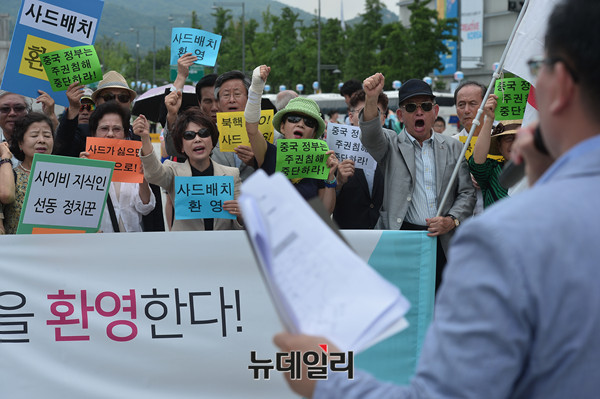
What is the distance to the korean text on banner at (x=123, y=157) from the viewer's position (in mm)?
4832

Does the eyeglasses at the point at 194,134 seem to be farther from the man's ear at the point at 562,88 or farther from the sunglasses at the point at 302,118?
the man's ear at the point at 562,88

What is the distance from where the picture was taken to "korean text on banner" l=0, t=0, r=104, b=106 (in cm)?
567

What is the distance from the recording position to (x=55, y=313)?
13.5 feet

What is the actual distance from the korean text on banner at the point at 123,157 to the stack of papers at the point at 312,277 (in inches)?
140

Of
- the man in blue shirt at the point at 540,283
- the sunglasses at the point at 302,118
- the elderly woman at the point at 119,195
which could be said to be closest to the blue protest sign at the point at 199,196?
the elderly woman at the point at 119,195

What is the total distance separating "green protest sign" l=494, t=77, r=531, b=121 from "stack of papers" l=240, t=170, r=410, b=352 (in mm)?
4403

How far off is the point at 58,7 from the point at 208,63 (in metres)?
1.30

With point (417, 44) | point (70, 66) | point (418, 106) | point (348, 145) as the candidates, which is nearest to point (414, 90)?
point (418, 106)

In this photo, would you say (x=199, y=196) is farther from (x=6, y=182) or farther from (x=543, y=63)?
(x=543, y=63)

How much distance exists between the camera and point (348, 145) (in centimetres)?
→ 543

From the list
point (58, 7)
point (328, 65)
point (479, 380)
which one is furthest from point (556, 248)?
point (328, 65)

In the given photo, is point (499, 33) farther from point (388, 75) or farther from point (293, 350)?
point (293, 350)

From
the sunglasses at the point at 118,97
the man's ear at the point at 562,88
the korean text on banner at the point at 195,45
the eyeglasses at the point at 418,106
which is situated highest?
the korean text on banner at the point at 195,45

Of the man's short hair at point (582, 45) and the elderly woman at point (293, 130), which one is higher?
the man's short hair at point (582, 45)
